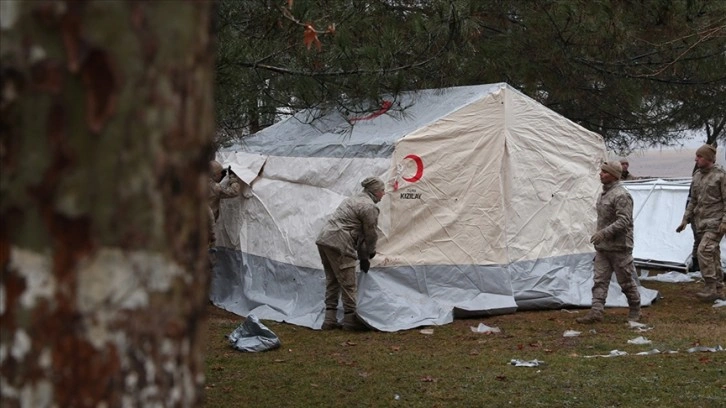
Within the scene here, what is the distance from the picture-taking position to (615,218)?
9.37 meters

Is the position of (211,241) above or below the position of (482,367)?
above

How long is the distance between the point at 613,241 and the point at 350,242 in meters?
2.65

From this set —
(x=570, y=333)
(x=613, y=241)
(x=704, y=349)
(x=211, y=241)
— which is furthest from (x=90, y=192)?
(x=211, y=241)

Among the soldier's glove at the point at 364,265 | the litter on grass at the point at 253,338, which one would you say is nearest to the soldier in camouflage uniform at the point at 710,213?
the soldier's glove at the point at 364,265

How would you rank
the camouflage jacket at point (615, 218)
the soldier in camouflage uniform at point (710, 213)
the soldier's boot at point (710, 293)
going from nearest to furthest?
the camouflage jacket at point (615, 218)
the soldier in camouflage uniform at point (710, 213)
the soldier's boot at point (710, 293)

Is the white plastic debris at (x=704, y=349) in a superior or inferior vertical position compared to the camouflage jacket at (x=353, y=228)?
inferior

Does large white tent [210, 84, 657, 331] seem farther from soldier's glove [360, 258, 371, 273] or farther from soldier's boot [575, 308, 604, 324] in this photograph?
soldier's boot [575, 308, 604, 324]

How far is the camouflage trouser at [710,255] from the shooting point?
1088 cm

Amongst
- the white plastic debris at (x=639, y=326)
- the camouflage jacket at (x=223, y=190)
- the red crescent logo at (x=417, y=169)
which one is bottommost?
the white plastic debris at (x=639, y=326)

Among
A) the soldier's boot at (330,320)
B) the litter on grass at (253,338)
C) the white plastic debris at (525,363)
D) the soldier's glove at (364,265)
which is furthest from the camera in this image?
the soldier's boot at (330,320)

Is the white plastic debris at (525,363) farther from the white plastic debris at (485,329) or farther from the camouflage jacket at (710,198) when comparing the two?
the camouflage jacket at (710,198)

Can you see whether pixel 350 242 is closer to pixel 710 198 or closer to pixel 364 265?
pixel 364 265

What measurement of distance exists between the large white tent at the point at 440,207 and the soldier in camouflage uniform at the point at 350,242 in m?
0.24

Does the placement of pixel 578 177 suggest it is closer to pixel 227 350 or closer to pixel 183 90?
pixel 227 350
